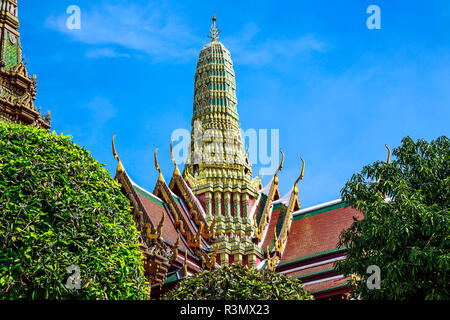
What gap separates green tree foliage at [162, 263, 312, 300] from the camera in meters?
9.89

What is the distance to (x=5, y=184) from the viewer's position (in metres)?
8.70

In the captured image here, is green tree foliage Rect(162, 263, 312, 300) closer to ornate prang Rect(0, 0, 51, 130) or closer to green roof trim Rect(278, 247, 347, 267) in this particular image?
green roof trim Rect(278, 247, 347, 267)

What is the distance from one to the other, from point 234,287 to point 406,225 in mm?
3705

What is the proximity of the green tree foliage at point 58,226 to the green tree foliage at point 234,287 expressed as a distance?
933 millimetres

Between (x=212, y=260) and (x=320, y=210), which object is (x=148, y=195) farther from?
(x=320, y=210)

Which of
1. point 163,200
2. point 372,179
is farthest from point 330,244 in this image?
point 372,179

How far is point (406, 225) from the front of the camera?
11.8m

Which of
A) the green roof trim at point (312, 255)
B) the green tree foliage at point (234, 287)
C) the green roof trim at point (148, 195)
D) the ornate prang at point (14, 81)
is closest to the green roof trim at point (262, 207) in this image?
the green roof trim at point (312, 255)

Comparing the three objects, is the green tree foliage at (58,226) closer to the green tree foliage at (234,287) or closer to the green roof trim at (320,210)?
the green tree foliage at (234,287)

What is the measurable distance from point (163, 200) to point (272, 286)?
49.9 feet

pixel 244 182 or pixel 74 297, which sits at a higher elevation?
pixel 244 182

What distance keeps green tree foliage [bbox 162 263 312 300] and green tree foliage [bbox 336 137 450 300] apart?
233cm

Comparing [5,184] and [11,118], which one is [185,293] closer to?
[5,184]

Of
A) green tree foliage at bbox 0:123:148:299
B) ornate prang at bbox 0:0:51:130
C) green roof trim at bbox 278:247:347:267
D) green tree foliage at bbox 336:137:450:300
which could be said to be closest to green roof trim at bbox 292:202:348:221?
green roof trim at bbox 278:247:347:267
